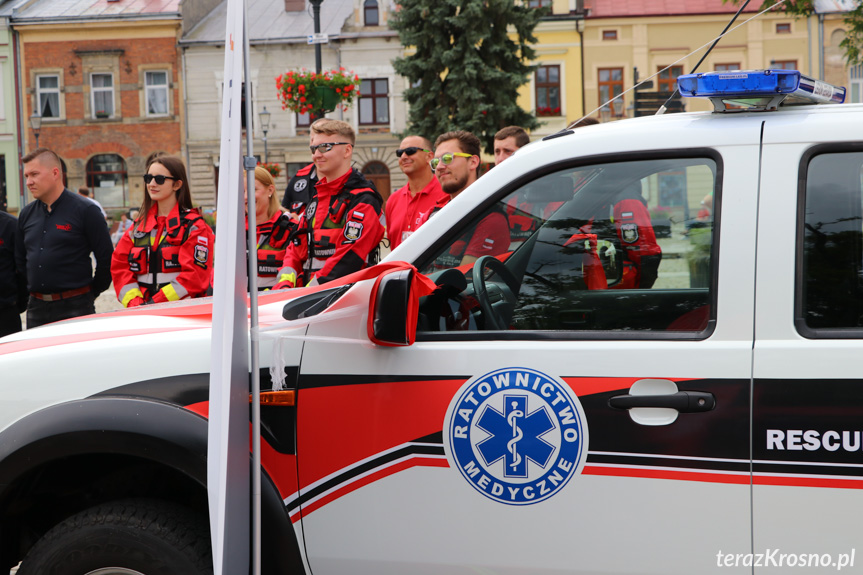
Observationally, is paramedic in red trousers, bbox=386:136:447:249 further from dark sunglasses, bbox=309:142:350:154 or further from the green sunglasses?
dark sunglasses, bbox=309:142:350:154

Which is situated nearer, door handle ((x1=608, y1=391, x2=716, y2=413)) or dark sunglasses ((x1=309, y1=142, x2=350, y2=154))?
door handle ((x1=608, y1=391, x2=716, y2=413))

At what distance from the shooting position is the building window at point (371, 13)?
37.9 m

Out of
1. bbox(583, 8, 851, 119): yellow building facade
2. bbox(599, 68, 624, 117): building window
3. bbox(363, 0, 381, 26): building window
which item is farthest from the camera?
bbox(363, 0, 381, 26): building window

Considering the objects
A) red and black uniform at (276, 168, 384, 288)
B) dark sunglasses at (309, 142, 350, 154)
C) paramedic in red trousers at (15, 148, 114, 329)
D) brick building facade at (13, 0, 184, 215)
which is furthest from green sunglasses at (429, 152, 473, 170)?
brick building facade at (13, 0, 184, 215)

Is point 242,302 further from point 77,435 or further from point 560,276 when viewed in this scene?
point 560,276

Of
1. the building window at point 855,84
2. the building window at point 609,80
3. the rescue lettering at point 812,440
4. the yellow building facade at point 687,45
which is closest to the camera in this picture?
the rescue lettering at point 812,440

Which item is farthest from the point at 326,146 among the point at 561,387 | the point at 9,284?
the point at 561,387

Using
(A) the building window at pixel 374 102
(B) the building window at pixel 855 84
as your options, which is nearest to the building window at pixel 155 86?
(A) the building window at pixel 374 102

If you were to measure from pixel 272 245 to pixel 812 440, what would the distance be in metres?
4.31

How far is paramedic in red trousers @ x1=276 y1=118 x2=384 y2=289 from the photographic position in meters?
5.22

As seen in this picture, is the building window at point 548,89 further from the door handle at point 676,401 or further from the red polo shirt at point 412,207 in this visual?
the door handle at point 676,401

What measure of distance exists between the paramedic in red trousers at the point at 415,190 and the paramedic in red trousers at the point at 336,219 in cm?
44

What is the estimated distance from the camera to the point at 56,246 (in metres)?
5.96

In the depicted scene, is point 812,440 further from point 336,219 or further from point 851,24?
point 851,24
